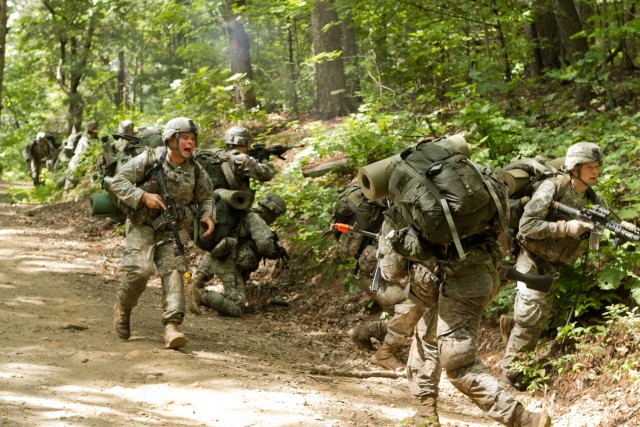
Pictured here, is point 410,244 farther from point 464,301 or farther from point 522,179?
point 522,179

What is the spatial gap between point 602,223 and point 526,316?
4.08 ft

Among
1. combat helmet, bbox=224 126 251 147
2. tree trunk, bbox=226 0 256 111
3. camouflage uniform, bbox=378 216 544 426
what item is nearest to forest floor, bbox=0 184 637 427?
camouflage uniform, bbox=378 216 544 426

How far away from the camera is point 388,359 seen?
302 inches

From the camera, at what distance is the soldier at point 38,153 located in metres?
25.3

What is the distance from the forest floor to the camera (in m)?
5.45

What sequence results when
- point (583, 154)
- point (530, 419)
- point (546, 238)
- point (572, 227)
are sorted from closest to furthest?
point (530, 419) → point (572, 227) → point (583, 154) → point (546, 238)

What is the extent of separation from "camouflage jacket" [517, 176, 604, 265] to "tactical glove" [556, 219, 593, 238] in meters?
0.05

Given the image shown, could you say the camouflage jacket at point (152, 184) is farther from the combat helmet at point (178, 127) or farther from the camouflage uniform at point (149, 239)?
the combat helmet at point (178, 127)

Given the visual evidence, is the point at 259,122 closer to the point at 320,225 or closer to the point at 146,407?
the point at 320,225

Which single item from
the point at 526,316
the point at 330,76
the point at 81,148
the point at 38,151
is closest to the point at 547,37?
the point at 330,76

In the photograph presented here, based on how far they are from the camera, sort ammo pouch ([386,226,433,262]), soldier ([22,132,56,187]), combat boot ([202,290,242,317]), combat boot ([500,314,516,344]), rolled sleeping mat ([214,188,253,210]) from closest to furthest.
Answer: ammo pouch ([386,226,433,262]) → combat boot ([500,314,516,344]) → combat boot ([202,290,242,317]) → rolled sleeping mat ([214,188,253,210]) → soldier ([22,132,56,187])

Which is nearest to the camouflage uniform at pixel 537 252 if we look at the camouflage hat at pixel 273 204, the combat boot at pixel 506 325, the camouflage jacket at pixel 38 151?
the combat boot at pixel 506 325

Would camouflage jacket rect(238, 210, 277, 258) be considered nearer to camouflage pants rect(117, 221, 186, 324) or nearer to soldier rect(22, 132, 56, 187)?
camouflage pants rect(117, 221, 186, 324)

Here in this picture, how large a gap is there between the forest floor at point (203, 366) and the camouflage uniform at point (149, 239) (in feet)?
1.66
